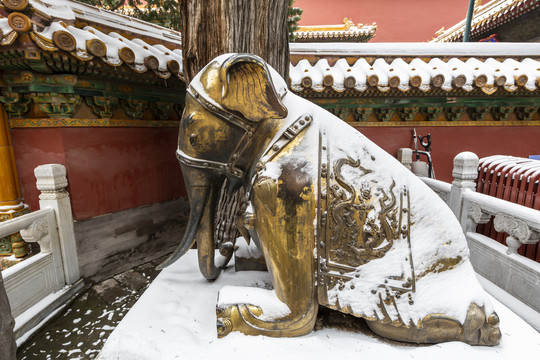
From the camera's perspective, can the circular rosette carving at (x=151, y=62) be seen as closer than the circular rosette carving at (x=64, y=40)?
No

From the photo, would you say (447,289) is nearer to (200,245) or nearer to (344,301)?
(344,301)

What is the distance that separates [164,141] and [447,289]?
381cm

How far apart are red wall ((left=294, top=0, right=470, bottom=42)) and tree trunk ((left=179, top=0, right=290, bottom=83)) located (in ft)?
37.8

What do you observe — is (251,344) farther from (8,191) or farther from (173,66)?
(8,191)

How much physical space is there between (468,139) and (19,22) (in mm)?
5571

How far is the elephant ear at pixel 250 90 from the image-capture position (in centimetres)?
104

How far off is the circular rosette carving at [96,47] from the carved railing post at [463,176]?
3.40 metres

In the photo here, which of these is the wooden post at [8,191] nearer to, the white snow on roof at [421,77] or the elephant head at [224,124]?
the elephant head at [224,124]

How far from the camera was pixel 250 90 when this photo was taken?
1073 mm

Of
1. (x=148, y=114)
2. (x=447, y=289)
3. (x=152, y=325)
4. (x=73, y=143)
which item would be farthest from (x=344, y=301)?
(x=148, y=114)

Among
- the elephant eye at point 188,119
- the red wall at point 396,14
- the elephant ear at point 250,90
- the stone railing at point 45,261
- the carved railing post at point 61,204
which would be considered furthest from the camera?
the red wall at point 396,14

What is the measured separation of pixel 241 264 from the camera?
166cm

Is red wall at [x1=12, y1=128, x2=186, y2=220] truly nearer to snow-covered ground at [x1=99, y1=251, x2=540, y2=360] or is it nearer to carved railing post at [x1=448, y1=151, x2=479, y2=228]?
snow-covered ground at [x1=99, y1=251, x2=540, y2=360]

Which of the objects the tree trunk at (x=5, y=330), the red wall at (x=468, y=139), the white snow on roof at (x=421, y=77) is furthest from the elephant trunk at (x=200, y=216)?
the red wall at (x=468, y=139)
